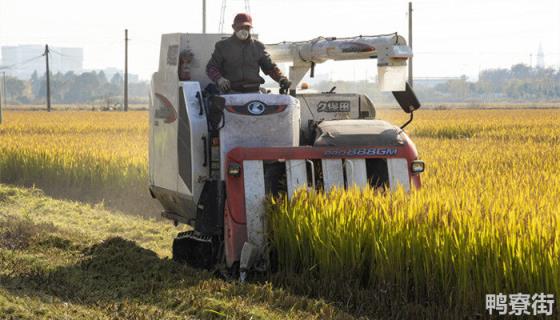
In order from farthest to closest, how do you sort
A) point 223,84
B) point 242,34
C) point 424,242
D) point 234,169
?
point 242,34 < point 223,84 < point 234,169 < point 424,242

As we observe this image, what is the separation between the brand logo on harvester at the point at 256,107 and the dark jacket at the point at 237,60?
79 centimetres

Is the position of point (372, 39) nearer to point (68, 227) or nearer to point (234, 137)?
point (234, 137)

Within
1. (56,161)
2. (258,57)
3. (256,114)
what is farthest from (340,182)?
(56,161)

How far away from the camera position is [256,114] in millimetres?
8852

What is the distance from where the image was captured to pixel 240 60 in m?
9.65

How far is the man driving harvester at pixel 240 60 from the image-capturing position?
31.4 ft

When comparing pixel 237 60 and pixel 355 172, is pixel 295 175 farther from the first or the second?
pixel 237 60

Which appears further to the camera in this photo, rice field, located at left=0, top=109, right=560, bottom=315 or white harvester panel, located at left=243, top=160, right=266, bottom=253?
white harvester panel, located at left=243, top=160, right=266, bottom=253

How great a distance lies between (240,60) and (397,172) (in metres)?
2.09

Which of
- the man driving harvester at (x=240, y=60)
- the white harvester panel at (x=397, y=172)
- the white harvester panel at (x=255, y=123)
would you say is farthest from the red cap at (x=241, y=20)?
the white harvester panel at (x=397, y=172)

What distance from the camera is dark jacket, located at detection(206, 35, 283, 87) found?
9.57 m

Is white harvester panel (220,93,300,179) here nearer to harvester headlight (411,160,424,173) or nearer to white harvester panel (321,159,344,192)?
white harvester panel (321,159,344,192)

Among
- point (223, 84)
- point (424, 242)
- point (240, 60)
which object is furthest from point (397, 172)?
point (240, 60)

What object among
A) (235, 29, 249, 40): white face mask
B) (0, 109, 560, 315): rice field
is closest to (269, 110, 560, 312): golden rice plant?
(0, 109, 560, 315): rice field
